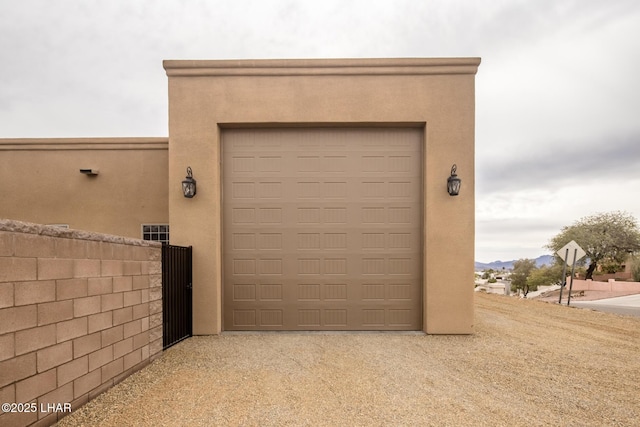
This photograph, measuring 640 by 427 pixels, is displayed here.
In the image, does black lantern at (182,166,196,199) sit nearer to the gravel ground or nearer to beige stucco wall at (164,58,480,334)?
beige stucco wall at (164,58,480,334)

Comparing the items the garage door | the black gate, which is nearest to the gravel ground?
the black gate

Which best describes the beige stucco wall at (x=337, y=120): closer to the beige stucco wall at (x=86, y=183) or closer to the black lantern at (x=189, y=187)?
the black lantern at (x=189, y=187)

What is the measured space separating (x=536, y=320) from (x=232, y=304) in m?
7.35

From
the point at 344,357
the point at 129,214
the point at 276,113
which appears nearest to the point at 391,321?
the point at 344,357

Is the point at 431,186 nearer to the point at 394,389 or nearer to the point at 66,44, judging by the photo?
the point at 394,389

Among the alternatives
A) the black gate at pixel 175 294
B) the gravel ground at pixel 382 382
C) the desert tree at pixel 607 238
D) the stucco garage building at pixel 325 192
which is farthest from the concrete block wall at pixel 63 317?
the desert tree at pixel 607 238

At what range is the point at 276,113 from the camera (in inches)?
262

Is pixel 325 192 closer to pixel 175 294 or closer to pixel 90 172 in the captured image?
pixel 175 294

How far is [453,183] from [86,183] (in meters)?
8.82

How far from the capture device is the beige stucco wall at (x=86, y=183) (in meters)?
8.21

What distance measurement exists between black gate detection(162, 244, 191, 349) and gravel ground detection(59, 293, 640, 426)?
29cm

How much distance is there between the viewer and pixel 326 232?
22.4 feet

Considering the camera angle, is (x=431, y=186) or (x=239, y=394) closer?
(x=239, y=394)

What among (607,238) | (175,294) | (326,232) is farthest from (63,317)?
(607,238)
